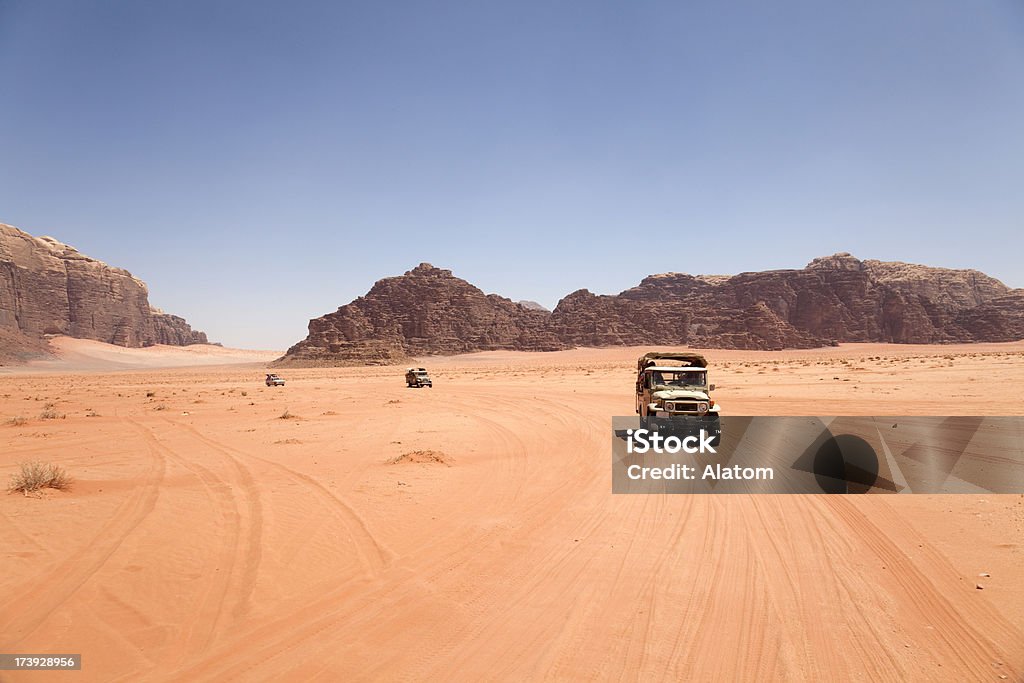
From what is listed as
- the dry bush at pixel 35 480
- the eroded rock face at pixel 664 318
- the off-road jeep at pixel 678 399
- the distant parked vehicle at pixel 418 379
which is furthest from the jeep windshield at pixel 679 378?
the eroded rock face at pixel 664 318

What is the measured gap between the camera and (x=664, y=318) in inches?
6668

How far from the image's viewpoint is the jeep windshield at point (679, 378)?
14672 millimetres

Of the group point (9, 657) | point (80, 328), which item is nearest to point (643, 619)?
point (9, 657)

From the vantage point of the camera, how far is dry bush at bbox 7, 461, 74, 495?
366 inches

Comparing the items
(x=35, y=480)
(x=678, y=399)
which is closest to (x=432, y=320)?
(x=678, y=399)

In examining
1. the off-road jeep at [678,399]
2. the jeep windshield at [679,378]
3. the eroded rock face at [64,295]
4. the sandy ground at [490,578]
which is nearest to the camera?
the sandy ground at [490,578]

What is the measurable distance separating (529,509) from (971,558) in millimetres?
5691

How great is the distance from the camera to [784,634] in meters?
4.81

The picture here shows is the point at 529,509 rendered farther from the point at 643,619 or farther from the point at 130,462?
the point at 130,462

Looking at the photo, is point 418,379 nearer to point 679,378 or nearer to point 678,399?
point 679,378

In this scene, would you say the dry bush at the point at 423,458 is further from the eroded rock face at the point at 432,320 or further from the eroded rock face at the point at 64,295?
the eroded rock face at the point at 64,295

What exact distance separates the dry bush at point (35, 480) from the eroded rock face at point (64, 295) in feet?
523

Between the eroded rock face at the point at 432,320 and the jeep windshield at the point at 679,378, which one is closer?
the jeep windshield at the point at 679,378

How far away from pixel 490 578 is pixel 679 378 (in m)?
10.2
